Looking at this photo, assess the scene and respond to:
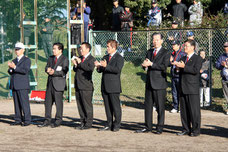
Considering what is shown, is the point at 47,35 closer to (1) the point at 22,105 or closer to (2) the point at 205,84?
(1) the point at 22,105

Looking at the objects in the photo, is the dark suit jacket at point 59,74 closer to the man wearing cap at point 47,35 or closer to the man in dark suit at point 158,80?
the man in dark suit at point 158,80

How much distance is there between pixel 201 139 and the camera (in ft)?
30.4

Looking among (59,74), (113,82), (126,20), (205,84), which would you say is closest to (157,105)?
(113,82)

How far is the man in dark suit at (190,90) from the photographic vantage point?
9.54m

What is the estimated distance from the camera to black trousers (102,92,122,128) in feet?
33.7

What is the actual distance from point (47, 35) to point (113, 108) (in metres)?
6.09

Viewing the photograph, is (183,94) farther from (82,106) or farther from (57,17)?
(57,17)

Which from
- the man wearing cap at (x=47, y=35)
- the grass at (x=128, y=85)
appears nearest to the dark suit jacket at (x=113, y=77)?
the grass at (x=128, y=85)

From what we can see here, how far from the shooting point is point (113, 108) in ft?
33.8

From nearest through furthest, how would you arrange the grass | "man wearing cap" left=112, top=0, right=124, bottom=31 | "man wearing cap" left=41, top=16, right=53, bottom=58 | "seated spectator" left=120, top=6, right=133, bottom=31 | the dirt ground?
the dirt ground
the grass
"man wearing cap" left=41, top=16, right=53, bottom=58
"seated spectator" left=120, top=6, right=133, bottom=31
"man wearing cap" left=112, top=0, right=124, bottom=31

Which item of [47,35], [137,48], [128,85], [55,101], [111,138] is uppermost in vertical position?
[47,35]

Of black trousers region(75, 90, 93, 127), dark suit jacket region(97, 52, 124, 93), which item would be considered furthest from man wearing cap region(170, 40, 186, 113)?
black trousers region(75, 90, 93, 127)

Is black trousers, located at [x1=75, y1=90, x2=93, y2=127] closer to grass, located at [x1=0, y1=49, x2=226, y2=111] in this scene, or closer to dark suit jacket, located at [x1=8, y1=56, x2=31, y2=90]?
dark suit jacket, located at [x1=8, y1=56, x2=31, y2=90]

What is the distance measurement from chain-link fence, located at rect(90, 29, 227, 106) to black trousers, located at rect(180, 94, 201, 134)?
4690mm
